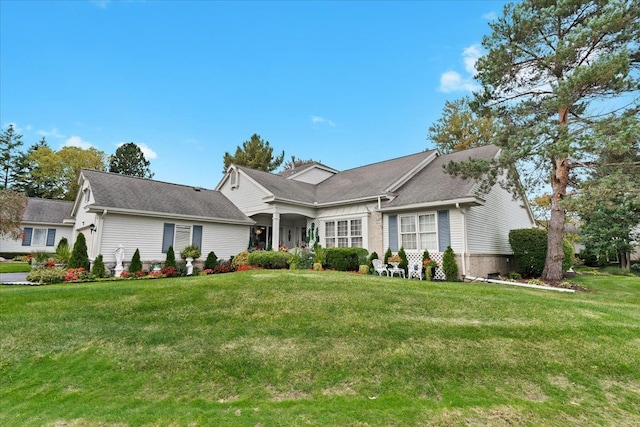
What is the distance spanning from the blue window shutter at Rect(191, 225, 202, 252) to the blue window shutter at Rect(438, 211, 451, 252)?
11428mm

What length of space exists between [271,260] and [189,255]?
3829 millimetres

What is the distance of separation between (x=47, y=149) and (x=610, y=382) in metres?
51.9

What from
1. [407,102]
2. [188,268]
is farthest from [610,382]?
[407,102]

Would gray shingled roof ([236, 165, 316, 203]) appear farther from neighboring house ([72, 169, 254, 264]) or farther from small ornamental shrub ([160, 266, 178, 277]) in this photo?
small ornamental shrub ([160, 266, 178, 277])

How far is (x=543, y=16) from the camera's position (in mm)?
11141

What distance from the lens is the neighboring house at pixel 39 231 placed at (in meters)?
25.5

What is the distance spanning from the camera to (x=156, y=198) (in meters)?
16.0

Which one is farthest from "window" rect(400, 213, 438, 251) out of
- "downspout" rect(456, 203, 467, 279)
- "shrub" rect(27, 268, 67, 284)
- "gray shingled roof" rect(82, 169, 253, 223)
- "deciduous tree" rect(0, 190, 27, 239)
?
"deciduous tree" rect(0, 190, 27, 239)

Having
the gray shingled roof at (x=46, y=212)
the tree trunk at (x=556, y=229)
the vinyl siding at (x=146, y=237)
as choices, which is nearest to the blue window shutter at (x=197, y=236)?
the vinyl siding at (x=146, y=237)

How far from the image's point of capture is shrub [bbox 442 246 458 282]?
1202cm

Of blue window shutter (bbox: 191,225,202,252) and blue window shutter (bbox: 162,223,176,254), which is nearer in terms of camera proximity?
blue window shutter (bbox: 162,223,176,254)

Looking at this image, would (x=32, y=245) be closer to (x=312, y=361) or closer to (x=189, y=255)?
(x=189, y=255)

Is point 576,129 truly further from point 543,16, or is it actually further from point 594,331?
point 594,331

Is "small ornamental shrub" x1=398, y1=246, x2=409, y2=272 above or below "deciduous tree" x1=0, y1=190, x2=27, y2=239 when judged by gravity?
below
